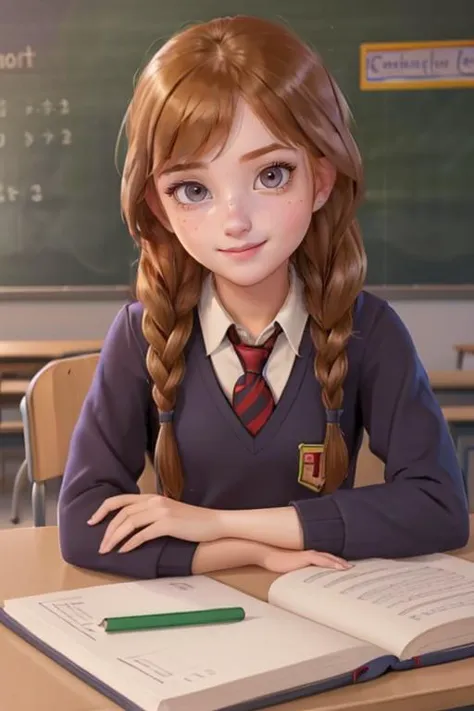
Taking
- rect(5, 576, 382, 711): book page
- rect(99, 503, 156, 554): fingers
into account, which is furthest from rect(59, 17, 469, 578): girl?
rect(5, 576, 382, 711): book page

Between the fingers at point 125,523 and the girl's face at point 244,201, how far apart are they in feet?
0.93

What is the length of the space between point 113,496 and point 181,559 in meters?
0.15

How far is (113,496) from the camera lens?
1.20m

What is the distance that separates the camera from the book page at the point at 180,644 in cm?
76

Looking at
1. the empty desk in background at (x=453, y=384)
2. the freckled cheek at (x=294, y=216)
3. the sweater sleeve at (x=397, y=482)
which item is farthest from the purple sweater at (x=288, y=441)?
the empty desk in background at (x=453, y=384)

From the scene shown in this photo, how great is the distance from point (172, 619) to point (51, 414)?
781 millimetres

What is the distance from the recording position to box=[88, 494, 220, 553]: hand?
111cm

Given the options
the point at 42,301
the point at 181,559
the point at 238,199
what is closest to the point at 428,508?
the point at 181,559

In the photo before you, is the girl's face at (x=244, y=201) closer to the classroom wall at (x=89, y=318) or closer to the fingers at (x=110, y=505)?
the fingers at (x=110, y=505)

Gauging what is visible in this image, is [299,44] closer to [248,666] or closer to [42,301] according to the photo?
[248,666]

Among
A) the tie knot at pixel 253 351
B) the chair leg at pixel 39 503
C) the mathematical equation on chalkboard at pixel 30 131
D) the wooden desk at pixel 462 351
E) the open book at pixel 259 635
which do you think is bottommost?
the wooden desk at pixel 462 351

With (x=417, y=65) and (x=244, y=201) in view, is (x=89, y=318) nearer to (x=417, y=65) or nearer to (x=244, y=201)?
(x=417, y=65)

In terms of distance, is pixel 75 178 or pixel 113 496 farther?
pixel 75 178

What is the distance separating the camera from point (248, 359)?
49.8 inches
